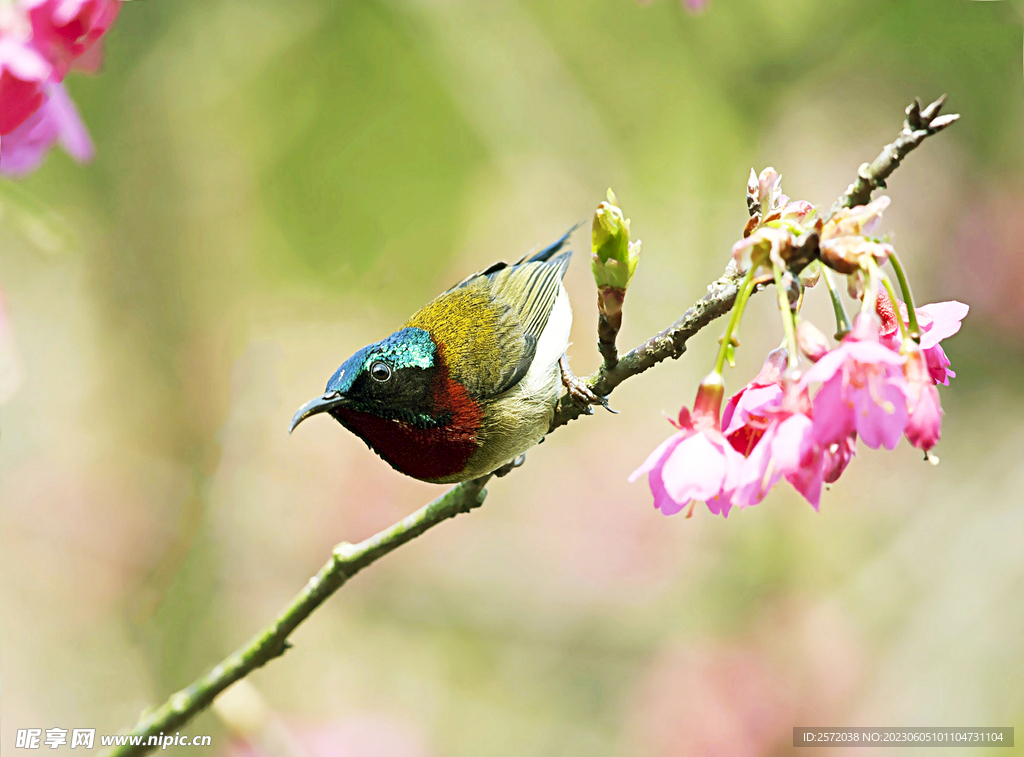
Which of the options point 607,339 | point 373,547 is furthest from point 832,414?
point 373,547

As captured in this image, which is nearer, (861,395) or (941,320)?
(861,395)

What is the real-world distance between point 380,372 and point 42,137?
0.86 m

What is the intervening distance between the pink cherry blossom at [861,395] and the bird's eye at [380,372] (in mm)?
1144

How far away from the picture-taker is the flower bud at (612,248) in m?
1.32

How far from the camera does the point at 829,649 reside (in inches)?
164

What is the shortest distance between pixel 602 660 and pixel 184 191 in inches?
158

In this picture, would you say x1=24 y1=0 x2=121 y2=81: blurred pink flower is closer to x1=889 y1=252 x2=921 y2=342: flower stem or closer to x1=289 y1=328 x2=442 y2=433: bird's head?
x1=289 y1=328 x2=442 y2=433: bird's head

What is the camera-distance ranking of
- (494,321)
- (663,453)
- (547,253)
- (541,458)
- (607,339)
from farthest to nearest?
(541,458) < (547,253) < (494,321) < (607,339) < (663,453)

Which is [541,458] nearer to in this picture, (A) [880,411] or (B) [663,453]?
(B) [663,453]

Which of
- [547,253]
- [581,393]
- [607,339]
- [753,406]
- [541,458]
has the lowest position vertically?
[753,406]

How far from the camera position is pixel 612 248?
1.38 metres

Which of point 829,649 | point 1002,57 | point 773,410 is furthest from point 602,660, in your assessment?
point 1002,57

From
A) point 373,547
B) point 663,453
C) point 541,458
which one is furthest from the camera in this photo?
point 541,458

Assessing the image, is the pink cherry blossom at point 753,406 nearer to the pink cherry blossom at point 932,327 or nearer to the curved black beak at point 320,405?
the pink cherry blossom at point 932,327
